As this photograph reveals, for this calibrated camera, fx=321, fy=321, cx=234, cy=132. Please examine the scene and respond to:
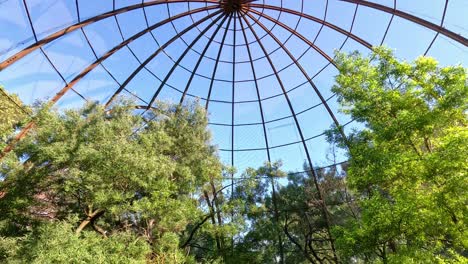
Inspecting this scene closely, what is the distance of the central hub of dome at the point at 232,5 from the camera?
19675 mm

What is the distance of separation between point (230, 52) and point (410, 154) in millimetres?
15547

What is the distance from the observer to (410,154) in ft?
34.7

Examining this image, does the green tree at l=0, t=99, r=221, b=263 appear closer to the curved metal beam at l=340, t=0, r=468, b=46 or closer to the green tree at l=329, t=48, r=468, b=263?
Result: the green tree at l=329, t=48, r=468, b=263

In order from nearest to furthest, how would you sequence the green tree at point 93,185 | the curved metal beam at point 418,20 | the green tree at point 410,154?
the green tree at point 410,154, the green tree at point 93,185, the curved metal beam at point 418,20

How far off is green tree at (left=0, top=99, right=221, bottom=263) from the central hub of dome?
9.02 meters

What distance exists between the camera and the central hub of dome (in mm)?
19675

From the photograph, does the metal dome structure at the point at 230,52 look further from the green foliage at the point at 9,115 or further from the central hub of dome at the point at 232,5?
the green foliage at the point at 9,115

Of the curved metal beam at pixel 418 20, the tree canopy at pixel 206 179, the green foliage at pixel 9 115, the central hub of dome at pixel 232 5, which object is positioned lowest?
the tree canopy at pixel 206 179

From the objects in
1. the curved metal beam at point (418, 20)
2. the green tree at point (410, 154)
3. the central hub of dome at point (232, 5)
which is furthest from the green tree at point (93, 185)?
the curved metal beam at point (418, 20)

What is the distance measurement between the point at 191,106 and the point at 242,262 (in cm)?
1049

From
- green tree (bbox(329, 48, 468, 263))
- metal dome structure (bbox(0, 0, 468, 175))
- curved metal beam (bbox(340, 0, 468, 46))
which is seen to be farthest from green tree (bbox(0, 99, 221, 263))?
curved metal beam (bbox(340, 0, 468, 46))

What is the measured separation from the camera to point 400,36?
1888cm

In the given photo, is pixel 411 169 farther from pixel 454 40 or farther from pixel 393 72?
pixel 454 40

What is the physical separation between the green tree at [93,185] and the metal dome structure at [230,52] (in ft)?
12.2
